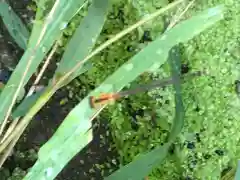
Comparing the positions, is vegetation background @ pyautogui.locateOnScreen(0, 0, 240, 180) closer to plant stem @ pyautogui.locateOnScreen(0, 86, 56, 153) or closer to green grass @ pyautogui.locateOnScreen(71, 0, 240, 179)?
green grass @ pyautogui.locateOnScreen(71, 0, 240, 179)

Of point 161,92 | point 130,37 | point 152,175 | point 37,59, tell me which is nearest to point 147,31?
point 130,37

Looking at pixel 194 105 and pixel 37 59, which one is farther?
pixel 194 105

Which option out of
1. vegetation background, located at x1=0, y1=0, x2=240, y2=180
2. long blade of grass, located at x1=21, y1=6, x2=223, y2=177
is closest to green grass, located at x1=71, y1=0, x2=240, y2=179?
vegetation background, located at x1=0, y1=0, x2=240, y2=180

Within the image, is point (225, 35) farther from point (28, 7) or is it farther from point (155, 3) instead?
point (28, 7)

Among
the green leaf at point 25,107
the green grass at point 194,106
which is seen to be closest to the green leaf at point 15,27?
the green leaf at point 25,107

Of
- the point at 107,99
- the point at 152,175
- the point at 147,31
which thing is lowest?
the point at 152,175

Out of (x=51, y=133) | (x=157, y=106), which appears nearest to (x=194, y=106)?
(x=157, y=106)
